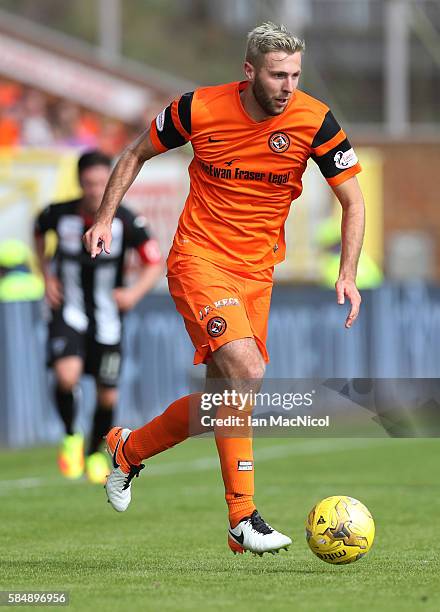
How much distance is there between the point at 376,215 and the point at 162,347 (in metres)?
12.4

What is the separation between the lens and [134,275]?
21.5 m

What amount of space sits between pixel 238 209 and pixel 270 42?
796mm

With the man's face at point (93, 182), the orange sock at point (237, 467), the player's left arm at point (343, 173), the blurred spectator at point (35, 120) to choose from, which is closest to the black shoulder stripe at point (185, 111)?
the player's left arm at point (343, 173)

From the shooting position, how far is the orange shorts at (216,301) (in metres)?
7.21

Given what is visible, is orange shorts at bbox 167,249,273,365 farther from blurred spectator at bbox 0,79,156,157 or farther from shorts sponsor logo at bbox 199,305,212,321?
blurred spectator at bbox 0,79,156,157

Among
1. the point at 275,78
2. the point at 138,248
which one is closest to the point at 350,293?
the point at 275,78

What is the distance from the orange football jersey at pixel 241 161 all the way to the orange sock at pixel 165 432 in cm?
67

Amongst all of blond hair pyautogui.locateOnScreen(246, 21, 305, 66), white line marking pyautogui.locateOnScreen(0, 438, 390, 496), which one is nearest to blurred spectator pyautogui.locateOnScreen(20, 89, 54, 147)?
white line marking pyautogui.locateOnScreen(0, 438, 390, 496)

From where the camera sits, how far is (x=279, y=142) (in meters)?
7.38

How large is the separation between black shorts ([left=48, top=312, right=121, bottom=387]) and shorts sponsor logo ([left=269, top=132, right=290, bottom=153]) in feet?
16.5

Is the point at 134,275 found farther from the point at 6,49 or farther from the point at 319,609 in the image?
the point at 319,609

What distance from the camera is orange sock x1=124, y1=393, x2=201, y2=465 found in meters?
7.39

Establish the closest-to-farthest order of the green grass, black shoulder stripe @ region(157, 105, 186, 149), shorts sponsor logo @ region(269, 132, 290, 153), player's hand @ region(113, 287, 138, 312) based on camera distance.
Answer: the green grass → shorts sponsor logo @ region(269, 132, 290, 153) → black shoulder stripe @ region(157, 105, 186, 149) → player's hand @ region(113, 287, 138, 312)

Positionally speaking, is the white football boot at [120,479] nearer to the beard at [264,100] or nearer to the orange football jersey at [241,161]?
the orange football jersey at [241,161]
